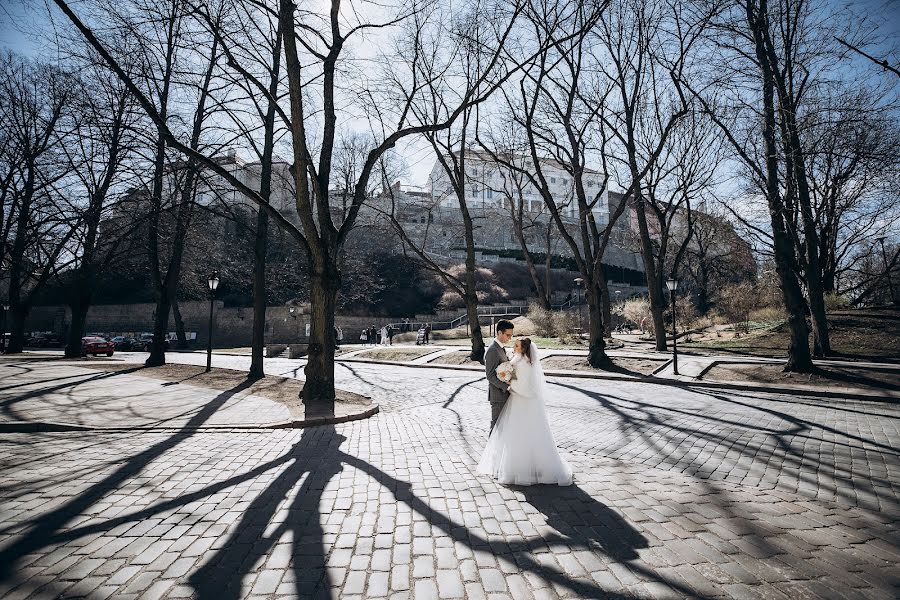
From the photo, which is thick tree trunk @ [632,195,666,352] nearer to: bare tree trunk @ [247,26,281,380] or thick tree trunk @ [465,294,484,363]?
thick tree trunk @ [465,294,484,363]

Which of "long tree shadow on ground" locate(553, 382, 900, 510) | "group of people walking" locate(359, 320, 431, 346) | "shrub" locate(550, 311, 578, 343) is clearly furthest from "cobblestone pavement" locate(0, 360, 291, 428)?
"group of people walking" locate(359, 320, 431, 346)

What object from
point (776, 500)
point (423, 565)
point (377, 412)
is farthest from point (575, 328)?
point (423, 565)

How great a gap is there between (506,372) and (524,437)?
748mm

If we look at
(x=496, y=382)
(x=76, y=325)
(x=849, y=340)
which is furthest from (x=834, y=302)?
(x=76, y=325)

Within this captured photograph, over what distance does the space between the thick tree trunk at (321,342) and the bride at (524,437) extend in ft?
19.2

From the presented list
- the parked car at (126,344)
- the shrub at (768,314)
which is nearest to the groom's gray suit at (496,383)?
the shrub at (768,314)

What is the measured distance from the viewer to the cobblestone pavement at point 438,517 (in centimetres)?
292

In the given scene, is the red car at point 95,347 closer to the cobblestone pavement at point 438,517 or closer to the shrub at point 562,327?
the cobblestone pavement at point 438,517

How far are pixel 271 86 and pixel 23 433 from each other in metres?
9.36

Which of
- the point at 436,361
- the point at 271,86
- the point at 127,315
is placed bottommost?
the point at 436,361

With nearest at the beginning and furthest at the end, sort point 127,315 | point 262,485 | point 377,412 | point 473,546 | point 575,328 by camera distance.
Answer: point 473,546, point 262,485, point 377,412, point 575,328, point 127,315

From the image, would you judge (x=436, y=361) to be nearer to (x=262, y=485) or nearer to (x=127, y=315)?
(x=262, y=485)

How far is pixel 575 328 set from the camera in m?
28.3

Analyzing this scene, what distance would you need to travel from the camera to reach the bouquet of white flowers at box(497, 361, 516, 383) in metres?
5.01
